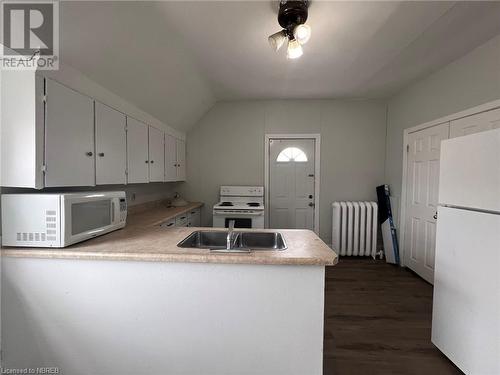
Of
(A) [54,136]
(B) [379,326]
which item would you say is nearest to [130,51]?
(A) [54,136]

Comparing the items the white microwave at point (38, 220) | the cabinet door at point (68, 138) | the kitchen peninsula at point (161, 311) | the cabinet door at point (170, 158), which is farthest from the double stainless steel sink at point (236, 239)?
the cabinet door at point (170, 158)

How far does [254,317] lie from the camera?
1267mm

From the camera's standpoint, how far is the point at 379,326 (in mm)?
1978

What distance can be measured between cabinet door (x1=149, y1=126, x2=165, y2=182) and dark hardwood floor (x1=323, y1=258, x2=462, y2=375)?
8.04 feet

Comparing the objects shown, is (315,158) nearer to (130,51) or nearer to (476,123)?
(476,123)

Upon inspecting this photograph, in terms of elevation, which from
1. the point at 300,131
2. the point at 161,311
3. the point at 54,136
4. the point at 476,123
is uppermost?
the point at 300,131

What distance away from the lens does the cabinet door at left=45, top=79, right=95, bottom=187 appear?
139 centimetres

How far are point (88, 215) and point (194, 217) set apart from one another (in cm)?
210

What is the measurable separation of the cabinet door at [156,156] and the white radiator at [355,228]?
8.73 feet

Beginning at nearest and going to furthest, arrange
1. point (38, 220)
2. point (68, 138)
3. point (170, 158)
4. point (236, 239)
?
point (38, 220) → point (68, 138) → point (236, 239) → point (170, 158)

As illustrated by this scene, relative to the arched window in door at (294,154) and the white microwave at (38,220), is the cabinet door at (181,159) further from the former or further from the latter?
the white microwave at (38,220)

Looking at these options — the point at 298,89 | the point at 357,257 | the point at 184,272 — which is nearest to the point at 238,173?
the point at 298,89

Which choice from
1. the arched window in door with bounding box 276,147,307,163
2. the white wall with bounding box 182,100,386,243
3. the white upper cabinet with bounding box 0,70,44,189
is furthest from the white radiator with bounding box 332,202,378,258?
the white upper cabinet with bounding box 0,70,44,189

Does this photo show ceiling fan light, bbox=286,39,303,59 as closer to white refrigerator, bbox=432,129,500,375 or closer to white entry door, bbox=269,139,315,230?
white refrigerator, bbox=432,129,500,375
